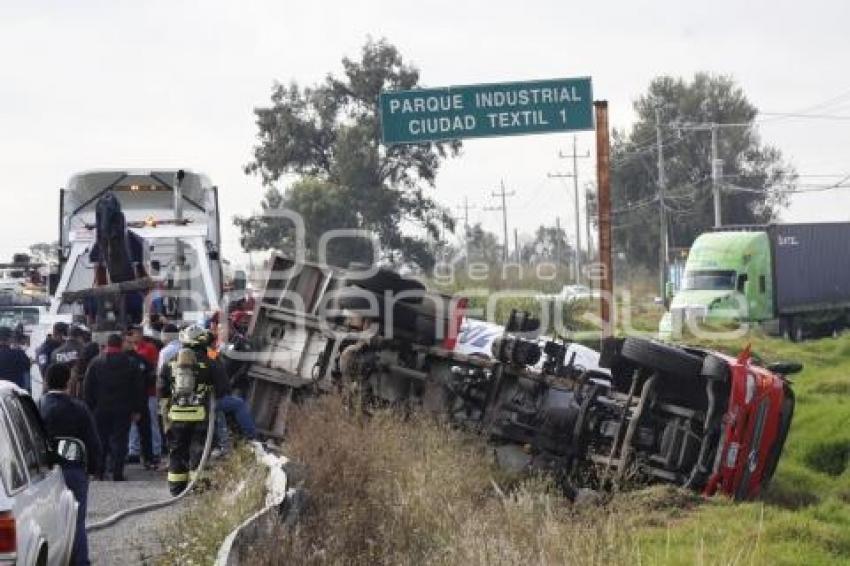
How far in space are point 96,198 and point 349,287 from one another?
7955 mm

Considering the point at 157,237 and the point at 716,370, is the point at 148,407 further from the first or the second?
the point at 716,370

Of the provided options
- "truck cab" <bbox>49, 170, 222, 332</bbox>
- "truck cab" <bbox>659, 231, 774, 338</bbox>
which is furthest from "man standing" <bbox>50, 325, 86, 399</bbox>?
"truck cab" <bbox>659, 231, 774, 338</bbox>

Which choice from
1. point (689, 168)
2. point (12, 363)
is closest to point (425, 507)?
point (12, 363)

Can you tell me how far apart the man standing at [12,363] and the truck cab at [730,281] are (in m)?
Answer: 26.3

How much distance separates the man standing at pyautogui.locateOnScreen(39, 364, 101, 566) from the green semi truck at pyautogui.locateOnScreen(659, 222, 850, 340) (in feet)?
104

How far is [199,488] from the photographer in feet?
45.7

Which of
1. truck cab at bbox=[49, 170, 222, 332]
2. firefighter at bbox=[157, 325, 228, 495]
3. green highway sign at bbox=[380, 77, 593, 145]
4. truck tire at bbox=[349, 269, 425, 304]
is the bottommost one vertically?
firefighter at bbox=[157, 325, 228, 495]

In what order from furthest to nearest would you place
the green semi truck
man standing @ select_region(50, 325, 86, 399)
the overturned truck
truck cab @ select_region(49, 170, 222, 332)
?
the green semi truck, truck cab @ select_region(49, 170, 222, 332), man standing @ select_region(50, 325, 86, 399), the overturned truck

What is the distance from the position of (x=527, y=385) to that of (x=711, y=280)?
3005 centimetres

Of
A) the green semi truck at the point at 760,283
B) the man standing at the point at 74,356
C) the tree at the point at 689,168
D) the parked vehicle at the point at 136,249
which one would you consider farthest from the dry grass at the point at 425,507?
the tree at the point at 689,168

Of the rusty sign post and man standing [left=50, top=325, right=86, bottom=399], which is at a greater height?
the rusty sign post

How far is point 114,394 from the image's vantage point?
17062mm

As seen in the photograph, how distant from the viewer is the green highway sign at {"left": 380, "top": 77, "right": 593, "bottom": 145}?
21.5 m

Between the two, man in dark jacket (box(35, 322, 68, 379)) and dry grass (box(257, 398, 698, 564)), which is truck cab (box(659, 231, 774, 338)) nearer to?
man in dark jacket (box(35, 322, 68, 379))
